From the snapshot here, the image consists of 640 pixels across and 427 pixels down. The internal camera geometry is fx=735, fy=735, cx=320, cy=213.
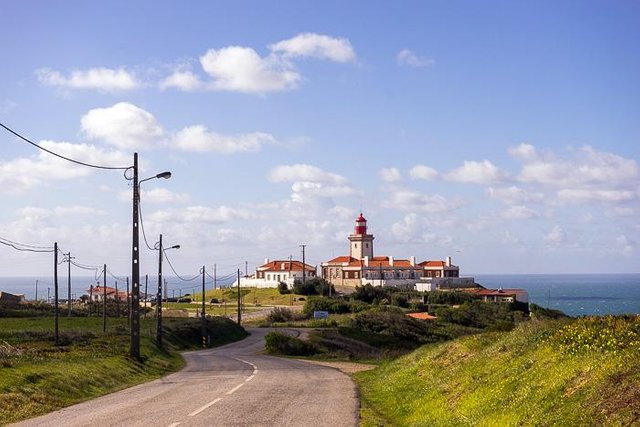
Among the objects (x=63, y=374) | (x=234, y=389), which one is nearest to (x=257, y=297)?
(x=63, y=374)

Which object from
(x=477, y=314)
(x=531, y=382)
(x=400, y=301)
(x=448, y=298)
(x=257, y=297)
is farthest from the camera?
(x=257, y=297)

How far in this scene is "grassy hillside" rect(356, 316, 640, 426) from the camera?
1157cm

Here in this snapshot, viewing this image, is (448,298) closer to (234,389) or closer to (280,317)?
(280,317)

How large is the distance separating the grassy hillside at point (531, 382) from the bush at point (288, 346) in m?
26.9

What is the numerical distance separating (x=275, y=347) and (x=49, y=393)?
32152mm

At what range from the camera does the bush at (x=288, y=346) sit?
50.7 metres

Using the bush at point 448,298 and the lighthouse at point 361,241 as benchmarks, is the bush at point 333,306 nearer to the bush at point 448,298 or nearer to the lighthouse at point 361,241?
the bush at point 448,298

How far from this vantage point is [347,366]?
37.8 m

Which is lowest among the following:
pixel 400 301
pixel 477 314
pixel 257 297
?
pixel 477 314

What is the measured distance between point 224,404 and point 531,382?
7824 mm

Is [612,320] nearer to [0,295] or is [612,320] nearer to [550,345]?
[550,345]

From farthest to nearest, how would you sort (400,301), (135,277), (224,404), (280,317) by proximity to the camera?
(400,301) < (280,317) < (135,277) < (224,404)

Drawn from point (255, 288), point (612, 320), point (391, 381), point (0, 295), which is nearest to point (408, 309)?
point (255, 288)

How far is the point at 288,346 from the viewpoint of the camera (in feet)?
171
